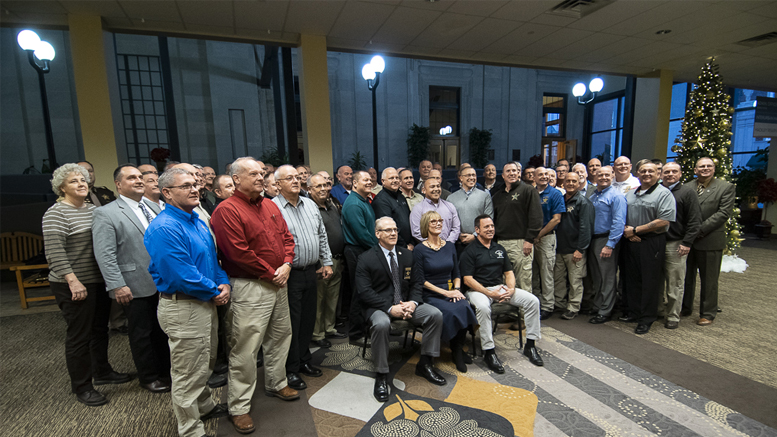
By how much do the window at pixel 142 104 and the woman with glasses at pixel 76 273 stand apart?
364 inches

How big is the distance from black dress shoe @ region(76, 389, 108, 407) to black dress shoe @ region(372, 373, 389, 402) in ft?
6.72

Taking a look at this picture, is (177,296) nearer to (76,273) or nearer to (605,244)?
(76,273)

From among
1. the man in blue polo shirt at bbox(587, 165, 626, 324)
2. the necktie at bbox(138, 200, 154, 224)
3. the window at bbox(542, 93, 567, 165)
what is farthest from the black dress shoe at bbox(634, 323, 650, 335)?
the window at bbox(542, 93, 567, 165)

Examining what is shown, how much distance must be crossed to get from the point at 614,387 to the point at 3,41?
1429 centimetres

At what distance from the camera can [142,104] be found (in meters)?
10.5

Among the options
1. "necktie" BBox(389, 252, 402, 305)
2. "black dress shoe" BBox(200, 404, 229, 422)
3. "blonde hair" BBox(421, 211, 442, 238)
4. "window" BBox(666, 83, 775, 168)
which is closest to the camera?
"black dress shoe" BBox(200, 404, 229, 422)

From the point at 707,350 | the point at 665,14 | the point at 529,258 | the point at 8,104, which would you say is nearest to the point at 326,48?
the point at 529,258

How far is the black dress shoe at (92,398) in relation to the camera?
104 inches

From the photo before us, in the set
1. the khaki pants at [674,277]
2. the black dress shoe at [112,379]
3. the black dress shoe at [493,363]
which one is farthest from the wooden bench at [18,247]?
the khaki pants at [674,277]

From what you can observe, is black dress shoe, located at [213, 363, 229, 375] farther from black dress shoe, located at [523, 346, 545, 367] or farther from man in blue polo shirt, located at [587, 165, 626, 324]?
man in blue polo shirt, located at [587, 165, 626, 324]

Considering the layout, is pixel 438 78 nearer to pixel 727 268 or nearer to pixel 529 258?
pixel 727 268

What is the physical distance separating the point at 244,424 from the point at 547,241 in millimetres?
3483

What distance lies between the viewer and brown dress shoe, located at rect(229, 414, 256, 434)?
2281 mm

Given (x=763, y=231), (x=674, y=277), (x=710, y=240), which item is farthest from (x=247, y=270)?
(x=763, y=231)
